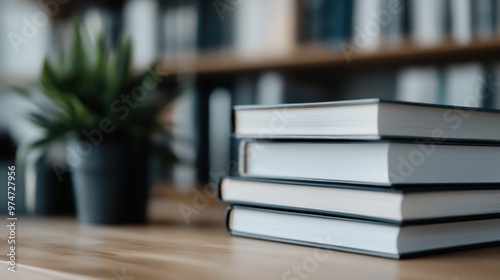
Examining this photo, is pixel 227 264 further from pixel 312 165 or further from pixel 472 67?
pixel 472 67

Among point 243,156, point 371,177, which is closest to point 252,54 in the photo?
point 243,156

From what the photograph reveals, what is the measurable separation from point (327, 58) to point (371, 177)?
0.88 m

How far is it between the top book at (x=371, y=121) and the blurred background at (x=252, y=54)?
53 centimetres

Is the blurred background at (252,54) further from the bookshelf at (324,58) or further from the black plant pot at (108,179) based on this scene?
the black plant pot at (108,179)

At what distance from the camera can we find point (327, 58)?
4.86 feet

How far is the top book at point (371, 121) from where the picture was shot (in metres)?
0.61

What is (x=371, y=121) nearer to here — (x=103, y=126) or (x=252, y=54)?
(x=103, y=126)

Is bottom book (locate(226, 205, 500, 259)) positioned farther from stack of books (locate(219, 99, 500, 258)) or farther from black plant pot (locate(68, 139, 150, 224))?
black plant pot (locate(68, 139, 150, 224))

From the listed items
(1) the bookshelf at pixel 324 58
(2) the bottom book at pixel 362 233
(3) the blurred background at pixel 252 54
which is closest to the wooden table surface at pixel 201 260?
A: (2) the bottom book at pixel 362 233

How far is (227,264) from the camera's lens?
1.91ft

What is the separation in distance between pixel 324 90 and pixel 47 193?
0.82 meters

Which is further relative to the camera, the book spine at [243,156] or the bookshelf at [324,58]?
the bookshelf at [324,58]

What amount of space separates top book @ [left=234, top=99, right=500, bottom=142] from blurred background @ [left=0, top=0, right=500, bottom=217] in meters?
0.53

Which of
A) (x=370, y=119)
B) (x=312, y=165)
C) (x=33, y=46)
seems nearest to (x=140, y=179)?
(x=312, y=165)
